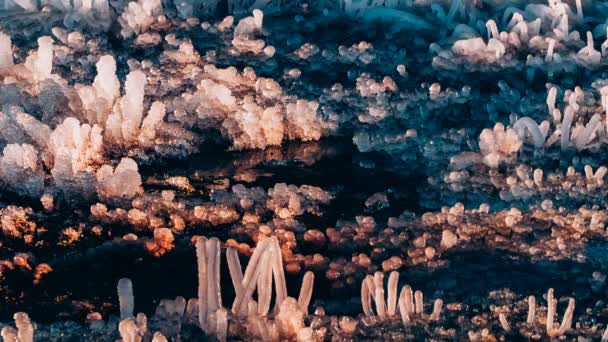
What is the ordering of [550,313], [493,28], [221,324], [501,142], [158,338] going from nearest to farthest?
[158,338] < [221,324] < [550,313] < [501,142] < [493,28]

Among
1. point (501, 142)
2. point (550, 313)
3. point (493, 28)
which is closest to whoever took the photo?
point (550, 313)

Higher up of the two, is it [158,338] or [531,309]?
[158,338]

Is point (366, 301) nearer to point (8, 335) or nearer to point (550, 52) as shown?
point (8, 335)

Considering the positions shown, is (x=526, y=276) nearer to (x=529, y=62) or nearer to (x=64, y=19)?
(x=529, y=62)

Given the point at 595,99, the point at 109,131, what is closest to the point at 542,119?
the point at 595,99

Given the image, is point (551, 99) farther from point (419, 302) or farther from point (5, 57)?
point (5, 57)

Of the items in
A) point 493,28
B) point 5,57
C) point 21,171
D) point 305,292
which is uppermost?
point 5,57

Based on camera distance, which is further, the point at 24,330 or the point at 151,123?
the point at 151,123

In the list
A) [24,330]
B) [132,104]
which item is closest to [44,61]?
[132,104]

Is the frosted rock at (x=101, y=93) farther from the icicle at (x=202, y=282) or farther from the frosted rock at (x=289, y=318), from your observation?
the frosted rock at (x=289, y=318)
